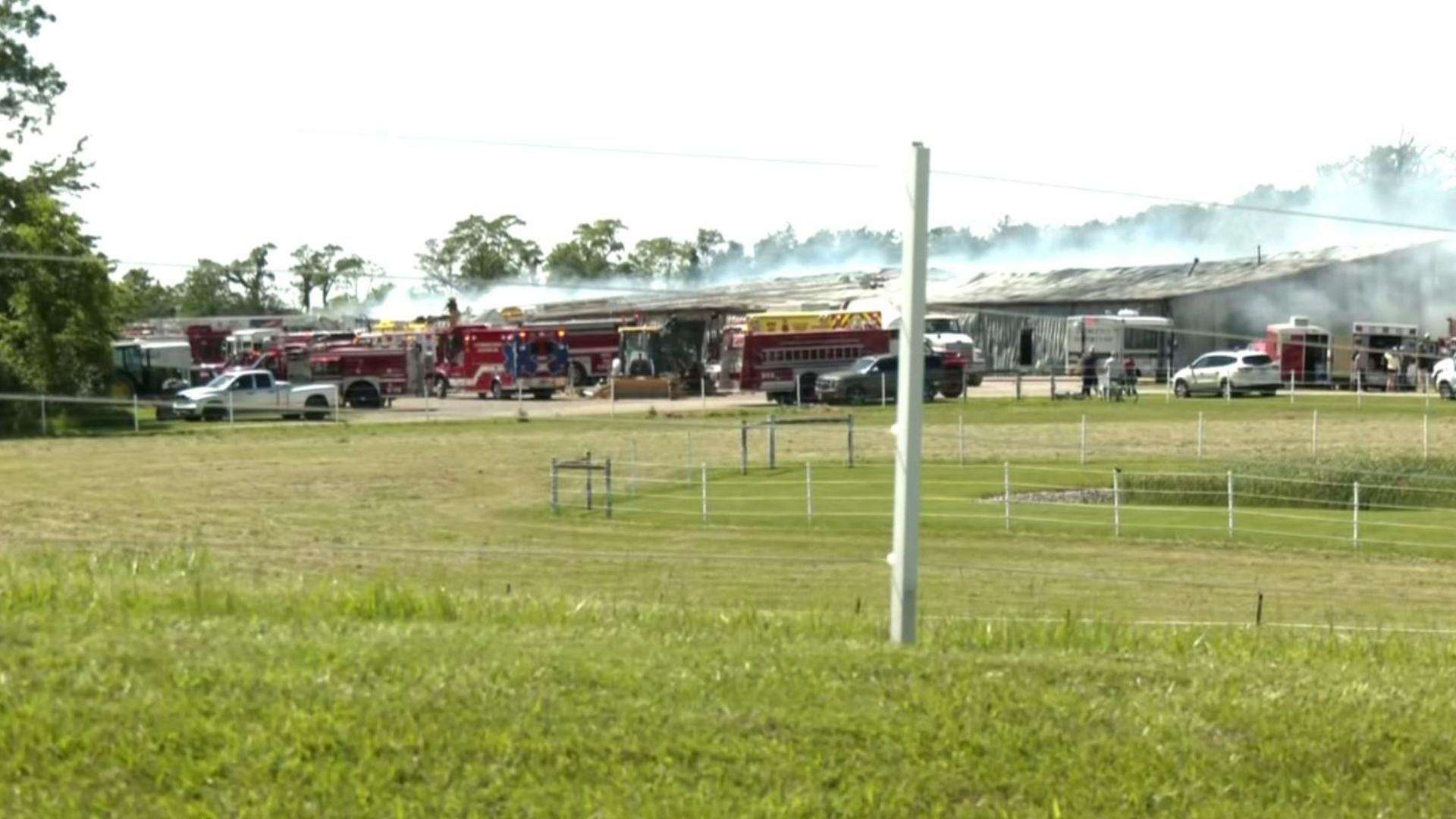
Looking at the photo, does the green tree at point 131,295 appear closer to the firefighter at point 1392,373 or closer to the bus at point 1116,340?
the bus at point 1116,340

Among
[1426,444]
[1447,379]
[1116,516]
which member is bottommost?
[1116,516]

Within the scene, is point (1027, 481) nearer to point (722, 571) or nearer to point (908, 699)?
point (722, 571)

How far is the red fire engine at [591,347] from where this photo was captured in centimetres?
7281

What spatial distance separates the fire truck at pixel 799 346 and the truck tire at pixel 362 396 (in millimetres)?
12816

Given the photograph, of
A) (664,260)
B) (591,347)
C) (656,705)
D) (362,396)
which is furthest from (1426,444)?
(664,260)

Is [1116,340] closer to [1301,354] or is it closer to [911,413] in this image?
[1301,354]

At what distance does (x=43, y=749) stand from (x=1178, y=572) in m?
17.6

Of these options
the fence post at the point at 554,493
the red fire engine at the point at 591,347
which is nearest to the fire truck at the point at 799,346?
the red fire engine at the point at 591,347

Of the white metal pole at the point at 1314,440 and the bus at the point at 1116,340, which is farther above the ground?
the bus at the point at 1116,340

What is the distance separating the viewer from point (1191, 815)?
6684 millimetres

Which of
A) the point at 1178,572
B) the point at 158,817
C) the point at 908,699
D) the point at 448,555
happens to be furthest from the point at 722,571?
the point at 158,817

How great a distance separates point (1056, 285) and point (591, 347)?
24509 millimetres

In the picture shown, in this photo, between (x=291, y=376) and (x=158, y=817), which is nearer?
(x=158, y=817)

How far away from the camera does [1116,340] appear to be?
227 ft
